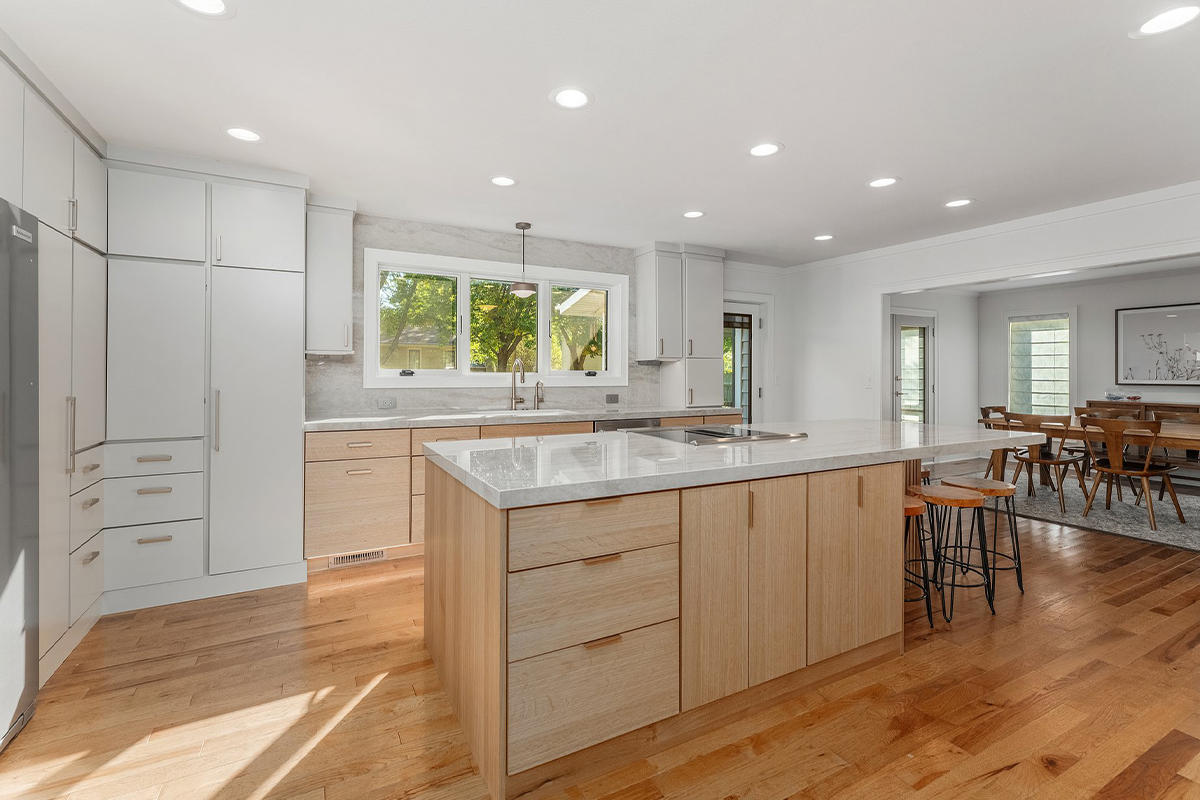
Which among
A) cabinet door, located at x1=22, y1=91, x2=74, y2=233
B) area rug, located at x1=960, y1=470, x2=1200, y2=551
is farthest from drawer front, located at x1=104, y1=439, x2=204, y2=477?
area rug, located at x1=960, y1=470, x2=1200, y2=551

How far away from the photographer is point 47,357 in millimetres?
2209

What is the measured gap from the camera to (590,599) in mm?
1623

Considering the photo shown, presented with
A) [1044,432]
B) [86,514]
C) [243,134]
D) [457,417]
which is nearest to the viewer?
[86,514]

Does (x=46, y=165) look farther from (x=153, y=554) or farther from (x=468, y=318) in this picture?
(x=468, y=318)

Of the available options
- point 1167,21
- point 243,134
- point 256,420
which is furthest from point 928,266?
point 256,420

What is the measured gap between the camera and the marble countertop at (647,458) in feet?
5.22

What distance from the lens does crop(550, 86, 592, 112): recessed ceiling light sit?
7.73ft

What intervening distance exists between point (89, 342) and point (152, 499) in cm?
84

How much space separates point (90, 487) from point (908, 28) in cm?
389

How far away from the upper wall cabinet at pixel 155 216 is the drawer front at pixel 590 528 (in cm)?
269

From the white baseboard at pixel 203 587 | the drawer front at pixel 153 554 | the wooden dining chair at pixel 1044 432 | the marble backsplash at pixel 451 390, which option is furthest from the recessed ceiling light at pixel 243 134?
the wooden dining chair at pixel 1044 432

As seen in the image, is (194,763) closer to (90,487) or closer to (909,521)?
(90,487)

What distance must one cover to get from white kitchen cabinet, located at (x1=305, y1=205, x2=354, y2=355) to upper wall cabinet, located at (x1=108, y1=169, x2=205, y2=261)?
0.72 meters

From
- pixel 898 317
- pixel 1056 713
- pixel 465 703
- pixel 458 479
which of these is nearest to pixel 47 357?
pixel 458 479
